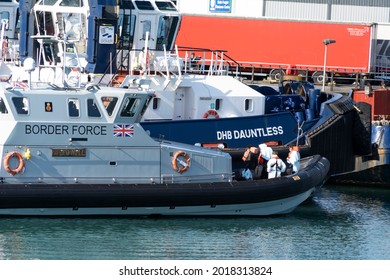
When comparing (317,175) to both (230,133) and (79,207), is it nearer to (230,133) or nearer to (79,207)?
(230,133)

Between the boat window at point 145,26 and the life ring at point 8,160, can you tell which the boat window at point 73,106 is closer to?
the life ring at point 8,160

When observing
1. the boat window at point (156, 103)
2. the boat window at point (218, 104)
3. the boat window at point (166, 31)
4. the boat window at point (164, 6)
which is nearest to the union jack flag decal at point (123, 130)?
the boat window at point (156, 103)

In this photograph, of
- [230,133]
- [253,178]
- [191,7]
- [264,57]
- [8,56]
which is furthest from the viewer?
[191,7]

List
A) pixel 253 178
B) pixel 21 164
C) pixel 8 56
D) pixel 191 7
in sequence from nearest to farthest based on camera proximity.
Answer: pixel 21 164
pixel 253 178
pixel 8 56
pixel 191 7

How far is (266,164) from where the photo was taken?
19438 millimetres

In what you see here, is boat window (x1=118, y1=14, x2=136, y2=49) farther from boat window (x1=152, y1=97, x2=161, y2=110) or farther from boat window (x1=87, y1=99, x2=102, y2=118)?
boat window (x1=87, y1=99, x2=102, y2=118)


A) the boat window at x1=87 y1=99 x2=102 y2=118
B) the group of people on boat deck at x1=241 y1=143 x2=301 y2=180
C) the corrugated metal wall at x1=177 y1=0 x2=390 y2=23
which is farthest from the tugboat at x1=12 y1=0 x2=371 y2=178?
the corrugated metal wall at x1=177 y1=0 x2=390 y2=23

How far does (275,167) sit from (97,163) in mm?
3283

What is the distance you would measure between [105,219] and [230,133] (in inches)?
161

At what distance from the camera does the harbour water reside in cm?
1636

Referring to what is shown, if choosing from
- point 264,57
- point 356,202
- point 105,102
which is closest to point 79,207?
point 105,102

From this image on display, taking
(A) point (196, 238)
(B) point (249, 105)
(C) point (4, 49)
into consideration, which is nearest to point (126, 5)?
(C) point (4, 49)

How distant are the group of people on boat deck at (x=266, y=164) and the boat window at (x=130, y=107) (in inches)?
96.5

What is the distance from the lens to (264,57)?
124 ft
